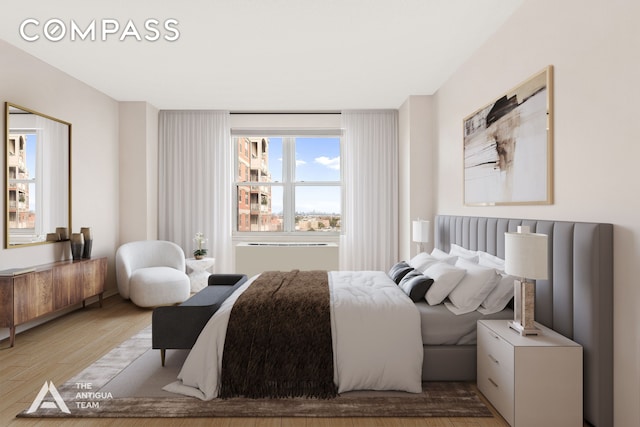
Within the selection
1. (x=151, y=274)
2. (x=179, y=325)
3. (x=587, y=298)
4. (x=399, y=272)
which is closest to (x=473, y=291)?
(x=587, y=298)

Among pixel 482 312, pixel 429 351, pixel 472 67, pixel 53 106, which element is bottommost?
pixel 429 351

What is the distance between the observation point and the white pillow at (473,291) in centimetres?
259

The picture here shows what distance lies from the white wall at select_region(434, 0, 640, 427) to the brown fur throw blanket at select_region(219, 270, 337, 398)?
1.55 meters

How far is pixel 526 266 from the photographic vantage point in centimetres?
206

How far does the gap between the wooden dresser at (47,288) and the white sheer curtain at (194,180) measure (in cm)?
134

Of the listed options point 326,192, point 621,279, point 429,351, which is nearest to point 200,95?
point 326,192

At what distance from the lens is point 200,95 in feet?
16.1

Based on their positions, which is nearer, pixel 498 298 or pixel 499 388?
pixel 499 388

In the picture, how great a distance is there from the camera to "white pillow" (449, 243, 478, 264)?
128 inches

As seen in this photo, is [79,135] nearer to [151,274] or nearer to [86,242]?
[86,242]

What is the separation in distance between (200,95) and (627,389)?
4.93 m

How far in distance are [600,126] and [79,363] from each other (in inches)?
149

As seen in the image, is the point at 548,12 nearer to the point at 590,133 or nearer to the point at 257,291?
the point at 590,133

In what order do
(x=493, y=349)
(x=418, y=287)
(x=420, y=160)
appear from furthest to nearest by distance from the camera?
(x=420, y=160) < (x=418, y=287) < (x=493, y=349)
